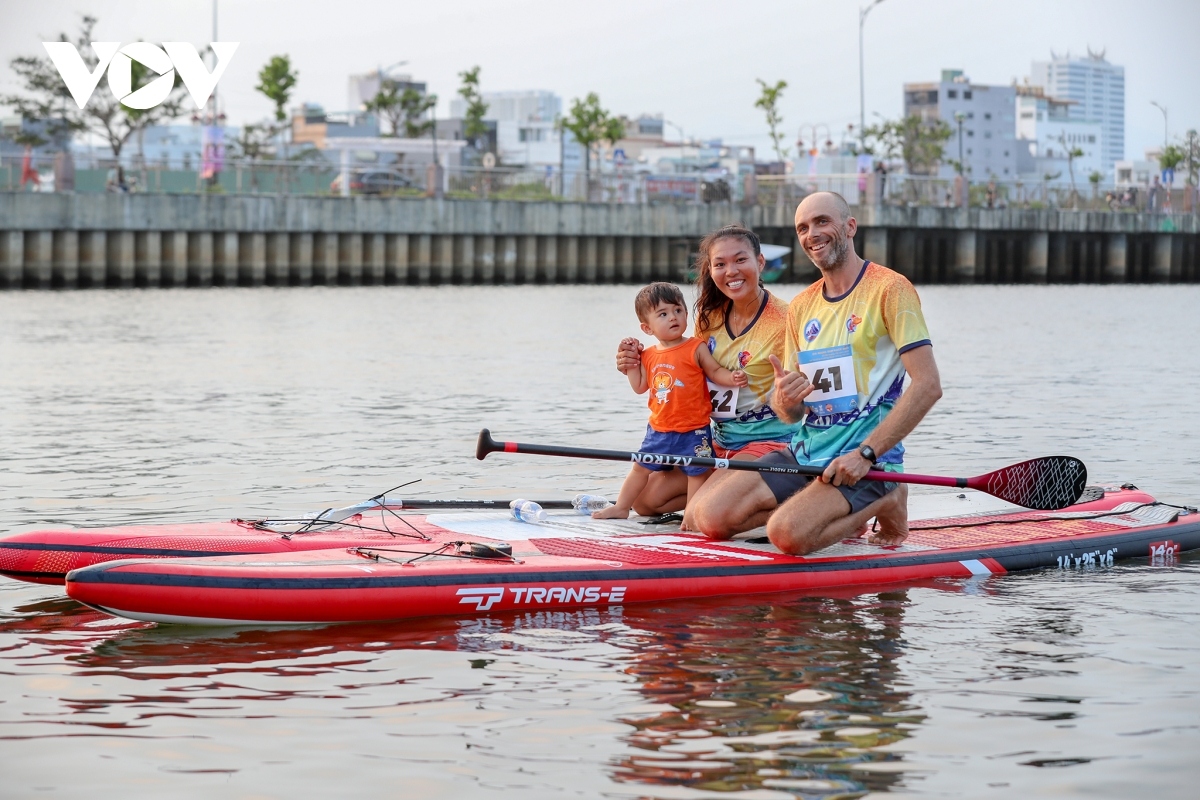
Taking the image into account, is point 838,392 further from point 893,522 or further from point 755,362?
point 893,522

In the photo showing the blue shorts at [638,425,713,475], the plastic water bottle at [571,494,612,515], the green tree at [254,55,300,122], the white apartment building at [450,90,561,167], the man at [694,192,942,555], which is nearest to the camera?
the man at [694,192,942,555]

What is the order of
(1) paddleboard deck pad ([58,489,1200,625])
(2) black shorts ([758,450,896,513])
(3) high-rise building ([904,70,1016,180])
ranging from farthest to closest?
(3) high-rise building ([904,70,1016,180]) < (2) black shorts ([758,450,896,513]) < (1) paddleboard deck pad ([58,489,1200,625])

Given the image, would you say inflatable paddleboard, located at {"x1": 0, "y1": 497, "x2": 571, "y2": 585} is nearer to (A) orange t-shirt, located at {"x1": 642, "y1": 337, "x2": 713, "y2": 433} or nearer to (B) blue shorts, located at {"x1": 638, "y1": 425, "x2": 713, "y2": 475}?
(B) blue shorts, located at {"x1": 638, "y1": 425, "x2": 713, "y2": 475}

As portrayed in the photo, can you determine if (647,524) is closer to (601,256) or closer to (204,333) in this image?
(204,333)

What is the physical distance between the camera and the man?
7773 mm

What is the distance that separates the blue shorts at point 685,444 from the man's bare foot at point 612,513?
1.41ft

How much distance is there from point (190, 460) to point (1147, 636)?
8705mm

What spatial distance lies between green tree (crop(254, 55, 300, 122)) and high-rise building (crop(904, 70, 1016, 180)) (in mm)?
113637

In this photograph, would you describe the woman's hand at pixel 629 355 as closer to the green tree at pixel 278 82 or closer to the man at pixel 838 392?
the man at pixel 838 392

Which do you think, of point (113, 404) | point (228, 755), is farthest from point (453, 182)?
point (228, 755)

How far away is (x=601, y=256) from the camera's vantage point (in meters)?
52.4

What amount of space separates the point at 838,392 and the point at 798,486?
0.62 m

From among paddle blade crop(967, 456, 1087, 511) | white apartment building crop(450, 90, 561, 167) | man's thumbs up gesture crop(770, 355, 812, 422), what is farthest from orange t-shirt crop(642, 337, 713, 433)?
white apartment building crop(450, 90, 561, 167)

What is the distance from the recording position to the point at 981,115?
584 feet
